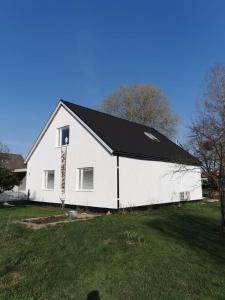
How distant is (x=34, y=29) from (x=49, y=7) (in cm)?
238

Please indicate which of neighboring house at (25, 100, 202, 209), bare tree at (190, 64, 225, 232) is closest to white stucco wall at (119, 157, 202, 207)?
neighboring house at (25, 100, 202, 209)

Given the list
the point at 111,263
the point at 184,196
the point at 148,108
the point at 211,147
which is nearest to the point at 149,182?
the point at 184,196

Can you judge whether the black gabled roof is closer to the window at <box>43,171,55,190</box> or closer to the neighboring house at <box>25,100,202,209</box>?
the neighboring house at <box>25,100,202,209</box>

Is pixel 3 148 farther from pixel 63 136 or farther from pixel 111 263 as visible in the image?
pixel 111 263

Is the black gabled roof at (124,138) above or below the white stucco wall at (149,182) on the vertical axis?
above

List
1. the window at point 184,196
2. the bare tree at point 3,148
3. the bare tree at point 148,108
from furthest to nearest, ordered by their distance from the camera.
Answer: the bare tree at point 148,108, the bare tree at point 3,148, the window at point 184,196

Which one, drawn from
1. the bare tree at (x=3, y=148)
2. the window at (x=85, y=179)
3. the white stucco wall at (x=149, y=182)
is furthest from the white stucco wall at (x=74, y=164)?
the bare tree at (x=3, y=148)

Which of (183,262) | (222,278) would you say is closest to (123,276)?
(183,262)

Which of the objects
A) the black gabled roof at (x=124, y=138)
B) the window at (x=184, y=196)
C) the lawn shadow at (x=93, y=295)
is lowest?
the lawn shadow at (x=93, y=295)

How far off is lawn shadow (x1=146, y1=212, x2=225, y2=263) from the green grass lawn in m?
0.03

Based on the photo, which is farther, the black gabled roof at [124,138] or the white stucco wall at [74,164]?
the black gabled roof at [124,138]

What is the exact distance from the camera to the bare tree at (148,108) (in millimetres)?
39469

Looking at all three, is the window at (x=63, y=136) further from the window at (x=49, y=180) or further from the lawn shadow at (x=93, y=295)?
the lawn shadow at (x=93, y=295)

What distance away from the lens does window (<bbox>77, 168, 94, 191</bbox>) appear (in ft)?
53.5
